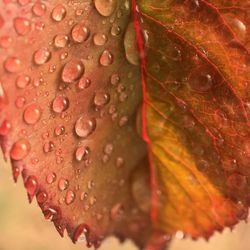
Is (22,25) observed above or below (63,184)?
above

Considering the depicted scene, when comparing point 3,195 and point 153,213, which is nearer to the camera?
point 153,213

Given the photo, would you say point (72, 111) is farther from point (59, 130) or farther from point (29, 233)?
point (29, 233)

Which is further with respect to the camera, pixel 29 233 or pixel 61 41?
pixel 29 233

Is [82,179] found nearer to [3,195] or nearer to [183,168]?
[183,168]

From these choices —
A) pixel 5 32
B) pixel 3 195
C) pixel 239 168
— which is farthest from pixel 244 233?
pixel 5 32

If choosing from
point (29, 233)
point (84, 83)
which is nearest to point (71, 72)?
point (84, 83)

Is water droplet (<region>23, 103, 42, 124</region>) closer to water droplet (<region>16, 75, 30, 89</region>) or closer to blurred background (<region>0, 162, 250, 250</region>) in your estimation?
water droplet (<region>16, 75, 30, 89</region>)

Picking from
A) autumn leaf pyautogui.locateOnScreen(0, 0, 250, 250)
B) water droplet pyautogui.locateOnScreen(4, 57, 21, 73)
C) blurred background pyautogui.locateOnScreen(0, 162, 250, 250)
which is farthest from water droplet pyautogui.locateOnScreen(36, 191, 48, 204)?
blurred background pyautogui.locateOnScreen(0, 162, 250, 250)

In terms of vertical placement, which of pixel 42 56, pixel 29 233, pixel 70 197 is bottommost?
pixel 29 233
